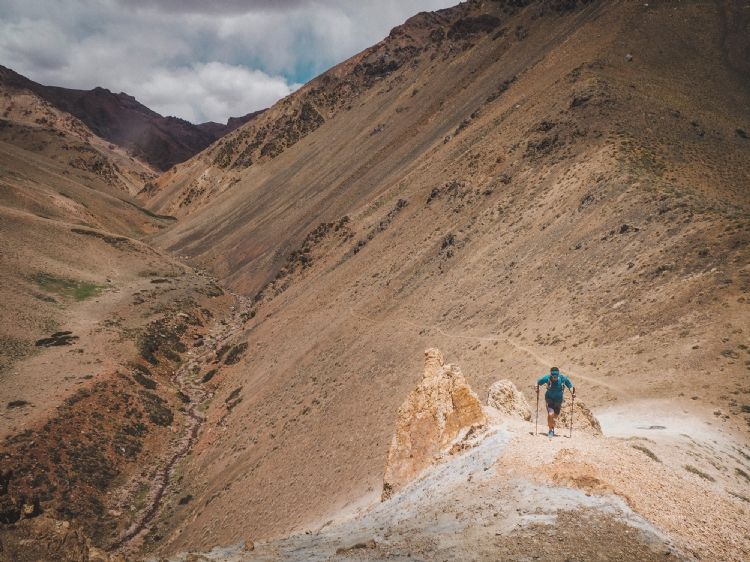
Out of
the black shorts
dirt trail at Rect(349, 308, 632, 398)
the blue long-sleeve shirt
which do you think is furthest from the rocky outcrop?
dirt trail at Rect(349, 308, 632, 398)

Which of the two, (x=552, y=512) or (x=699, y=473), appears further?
(x=699, y=473)

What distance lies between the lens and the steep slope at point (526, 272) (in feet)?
62.0

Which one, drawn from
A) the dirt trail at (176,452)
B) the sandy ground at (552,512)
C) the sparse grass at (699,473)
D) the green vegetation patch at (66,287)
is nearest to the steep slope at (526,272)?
the sparse grass at (699,473)

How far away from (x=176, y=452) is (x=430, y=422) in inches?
1054

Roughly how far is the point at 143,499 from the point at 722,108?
193 feet

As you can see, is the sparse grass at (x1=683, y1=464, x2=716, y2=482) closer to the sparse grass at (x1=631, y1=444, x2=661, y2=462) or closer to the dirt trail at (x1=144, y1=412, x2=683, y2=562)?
the sparse grass at (x1=631, y1=444, x2=661, y2=462)

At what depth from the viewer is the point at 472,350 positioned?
26.2m

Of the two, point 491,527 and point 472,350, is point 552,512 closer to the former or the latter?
point 491,527

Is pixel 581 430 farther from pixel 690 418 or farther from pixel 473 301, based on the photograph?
pixel 473 301

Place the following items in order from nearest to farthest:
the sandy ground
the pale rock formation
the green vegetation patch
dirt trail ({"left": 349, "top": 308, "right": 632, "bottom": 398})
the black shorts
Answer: the sandy ground, the black shorts, the pale rock formation, dirt trail ({"left": 349, "top": 308, "right": 632, "bottom": 398}), the green vegetation patch

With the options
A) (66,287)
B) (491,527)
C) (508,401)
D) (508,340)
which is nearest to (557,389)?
(508,401)

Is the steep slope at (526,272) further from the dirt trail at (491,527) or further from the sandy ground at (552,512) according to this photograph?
the dirt trail at (491,527)

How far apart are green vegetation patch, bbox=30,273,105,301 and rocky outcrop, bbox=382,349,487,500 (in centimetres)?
5263

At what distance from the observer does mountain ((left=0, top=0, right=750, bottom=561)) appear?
375 inches
